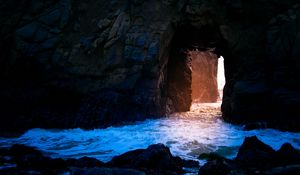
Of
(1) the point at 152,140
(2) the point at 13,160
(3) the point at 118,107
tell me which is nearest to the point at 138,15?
(3) the point at 118,107

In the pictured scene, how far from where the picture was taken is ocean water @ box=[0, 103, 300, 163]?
14125 millimetres

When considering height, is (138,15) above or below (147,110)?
above

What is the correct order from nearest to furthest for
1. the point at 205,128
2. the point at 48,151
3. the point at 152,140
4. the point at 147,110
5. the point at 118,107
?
the point at 48,151 < the point at 152,140 < the point at 205,128 < the point at 118,107 < the point at 147,110

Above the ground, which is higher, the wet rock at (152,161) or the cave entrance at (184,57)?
the cave entrance at (184,57)

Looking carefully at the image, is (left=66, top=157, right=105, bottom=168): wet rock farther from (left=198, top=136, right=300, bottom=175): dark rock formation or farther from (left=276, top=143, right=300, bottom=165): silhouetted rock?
(left=276, top=143, right=300, bottom=165): silhouetted rock

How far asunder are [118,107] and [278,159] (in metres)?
11.6

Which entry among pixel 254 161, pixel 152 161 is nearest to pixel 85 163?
pixel 152 161

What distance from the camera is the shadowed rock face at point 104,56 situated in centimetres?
2130

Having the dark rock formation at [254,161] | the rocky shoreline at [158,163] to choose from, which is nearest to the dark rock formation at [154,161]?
the rocky shoreline at [158,163]

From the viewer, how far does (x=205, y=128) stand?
65.6 feet

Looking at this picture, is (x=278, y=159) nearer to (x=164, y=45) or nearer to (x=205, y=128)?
(x=205, y=128)

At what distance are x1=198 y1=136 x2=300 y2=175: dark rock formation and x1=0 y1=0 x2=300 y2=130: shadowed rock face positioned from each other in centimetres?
842

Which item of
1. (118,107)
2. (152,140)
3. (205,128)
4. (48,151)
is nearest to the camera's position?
(48,151)

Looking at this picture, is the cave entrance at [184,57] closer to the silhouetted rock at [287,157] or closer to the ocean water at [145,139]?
the ocean water at [145,139]
